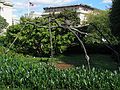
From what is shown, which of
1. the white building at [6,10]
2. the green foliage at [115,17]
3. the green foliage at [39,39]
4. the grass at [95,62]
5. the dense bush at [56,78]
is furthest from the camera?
the white building at [6,10]

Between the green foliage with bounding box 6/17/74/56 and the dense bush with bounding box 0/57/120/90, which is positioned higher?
the dense bush with bounding box 0/57/120/90

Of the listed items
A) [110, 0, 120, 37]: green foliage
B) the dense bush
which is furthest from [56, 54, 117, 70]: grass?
the dense bush

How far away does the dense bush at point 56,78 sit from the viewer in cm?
1272

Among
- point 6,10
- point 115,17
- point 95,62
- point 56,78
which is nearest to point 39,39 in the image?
point 95,62

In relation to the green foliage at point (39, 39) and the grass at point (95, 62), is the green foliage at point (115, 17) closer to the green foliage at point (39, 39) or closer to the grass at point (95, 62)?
the grass at point (95, 62)

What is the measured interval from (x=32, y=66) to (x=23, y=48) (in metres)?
19.6

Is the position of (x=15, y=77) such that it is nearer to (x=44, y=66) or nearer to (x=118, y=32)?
(x=44, y=66)

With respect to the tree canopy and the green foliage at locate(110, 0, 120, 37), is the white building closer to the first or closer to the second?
the tree canopy

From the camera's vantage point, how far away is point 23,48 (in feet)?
110

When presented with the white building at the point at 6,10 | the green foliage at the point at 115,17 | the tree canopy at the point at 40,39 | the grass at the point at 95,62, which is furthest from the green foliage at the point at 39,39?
the white building at the point at 6,10

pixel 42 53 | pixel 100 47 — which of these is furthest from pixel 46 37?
pixel 100 47

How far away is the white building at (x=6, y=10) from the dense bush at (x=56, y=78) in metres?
71.0

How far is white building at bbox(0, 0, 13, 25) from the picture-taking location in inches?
3325

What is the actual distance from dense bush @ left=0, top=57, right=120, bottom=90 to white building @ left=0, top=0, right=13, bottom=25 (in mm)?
71002
